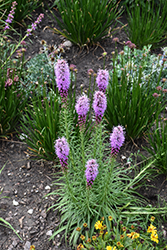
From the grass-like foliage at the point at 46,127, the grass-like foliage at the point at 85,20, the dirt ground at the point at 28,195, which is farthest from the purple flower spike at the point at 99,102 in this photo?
the grass-like foliage at the point at 85,20

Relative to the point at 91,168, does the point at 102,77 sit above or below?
above

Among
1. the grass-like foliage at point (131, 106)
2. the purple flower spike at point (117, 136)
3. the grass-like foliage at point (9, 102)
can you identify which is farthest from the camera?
the grass-like foliage at point (9, 102)

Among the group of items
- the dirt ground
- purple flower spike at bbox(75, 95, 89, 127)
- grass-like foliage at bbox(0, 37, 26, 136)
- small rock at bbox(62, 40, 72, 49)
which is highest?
purple flower spike at bbox(75, 95, 89, 127)

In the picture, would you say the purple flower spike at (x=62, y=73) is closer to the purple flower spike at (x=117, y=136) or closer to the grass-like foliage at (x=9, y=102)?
the purple flower spike at (x=117, y=136)

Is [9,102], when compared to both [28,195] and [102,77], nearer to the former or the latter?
[28,195]

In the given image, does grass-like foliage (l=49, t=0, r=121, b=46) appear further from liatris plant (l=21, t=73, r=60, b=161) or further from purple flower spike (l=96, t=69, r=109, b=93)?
purple flower spike (l=96, t=69, r=109, b=93)

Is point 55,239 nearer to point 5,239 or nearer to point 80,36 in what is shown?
point 5,239

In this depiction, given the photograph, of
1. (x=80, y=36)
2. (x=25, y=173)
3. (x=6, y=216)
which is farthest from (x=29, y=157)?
(x=80, y=36)

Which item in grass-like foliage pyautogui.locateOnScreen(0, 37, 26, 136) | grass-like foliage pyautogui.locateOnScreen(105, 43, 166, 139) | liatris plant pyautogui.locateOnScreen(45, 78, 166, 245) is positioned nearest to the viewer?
liatris plant pyautogui.locateOnScreen(45, 78, 166, 245)

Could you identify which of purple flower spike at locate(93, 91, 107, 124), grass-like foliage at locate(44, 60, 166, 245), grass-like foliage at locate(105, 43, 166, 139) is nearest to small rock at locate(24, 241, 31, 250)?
grass-like foliage at locate(44, 60, 166, 245)

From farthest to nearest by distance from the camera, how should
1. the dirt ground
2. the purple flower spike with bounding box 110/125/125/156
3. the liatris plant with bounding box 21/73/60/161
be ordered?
the liatris plant with bounding box 21/73/60/161 → the dirt ground → the purple flower spike with bounding box 110/125/125/156

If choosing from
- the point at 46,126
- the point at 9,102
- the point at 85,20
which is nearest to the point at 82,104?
the point at 46,126

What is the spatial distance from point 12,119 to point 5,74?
0.58 m

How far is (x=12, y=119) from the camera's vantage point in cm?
340
